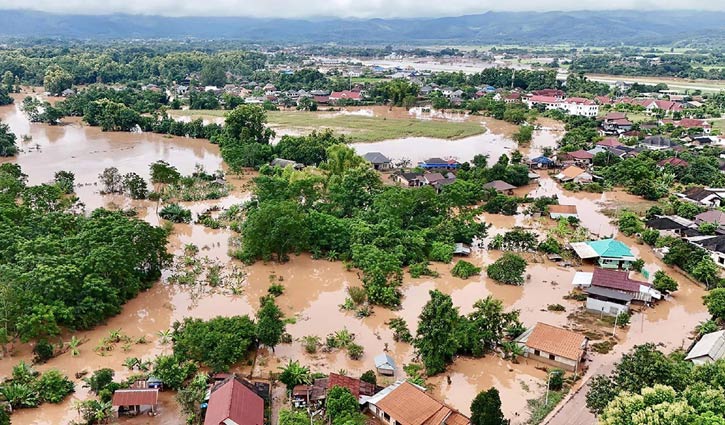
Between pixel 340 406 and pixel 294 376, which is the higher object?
pixel 340 406

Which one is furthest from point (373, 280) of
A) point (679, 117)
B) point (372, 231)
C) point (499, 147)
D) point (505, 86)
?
point (505, 86)

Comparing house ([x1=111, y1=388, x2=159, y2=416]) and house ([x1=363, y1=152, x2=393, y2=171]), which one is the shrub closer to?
house ([x1=111, y1=388, x2=159, y2=416])

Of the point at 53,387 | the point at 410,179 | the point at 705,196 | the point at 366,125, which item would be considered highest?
the point at 366,125

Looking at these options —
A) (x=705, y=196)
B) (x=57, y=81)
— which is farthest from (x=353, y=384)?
(x=57, y=81)

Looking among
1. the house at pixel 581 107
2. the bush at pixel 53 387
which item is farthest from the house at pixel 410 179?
the house at pixel 581 107

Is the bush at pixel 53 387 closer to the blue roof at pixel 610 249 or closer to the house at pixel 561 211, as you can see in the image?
the blue roof at pixel 610 249

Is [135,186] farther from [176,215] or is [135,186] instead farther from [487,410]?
Result: [487,410]

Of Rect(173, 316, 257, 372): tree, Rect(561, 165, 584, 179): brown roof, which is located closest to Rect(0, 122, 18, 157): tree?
Rect(173, 316, 257, 372): tree
